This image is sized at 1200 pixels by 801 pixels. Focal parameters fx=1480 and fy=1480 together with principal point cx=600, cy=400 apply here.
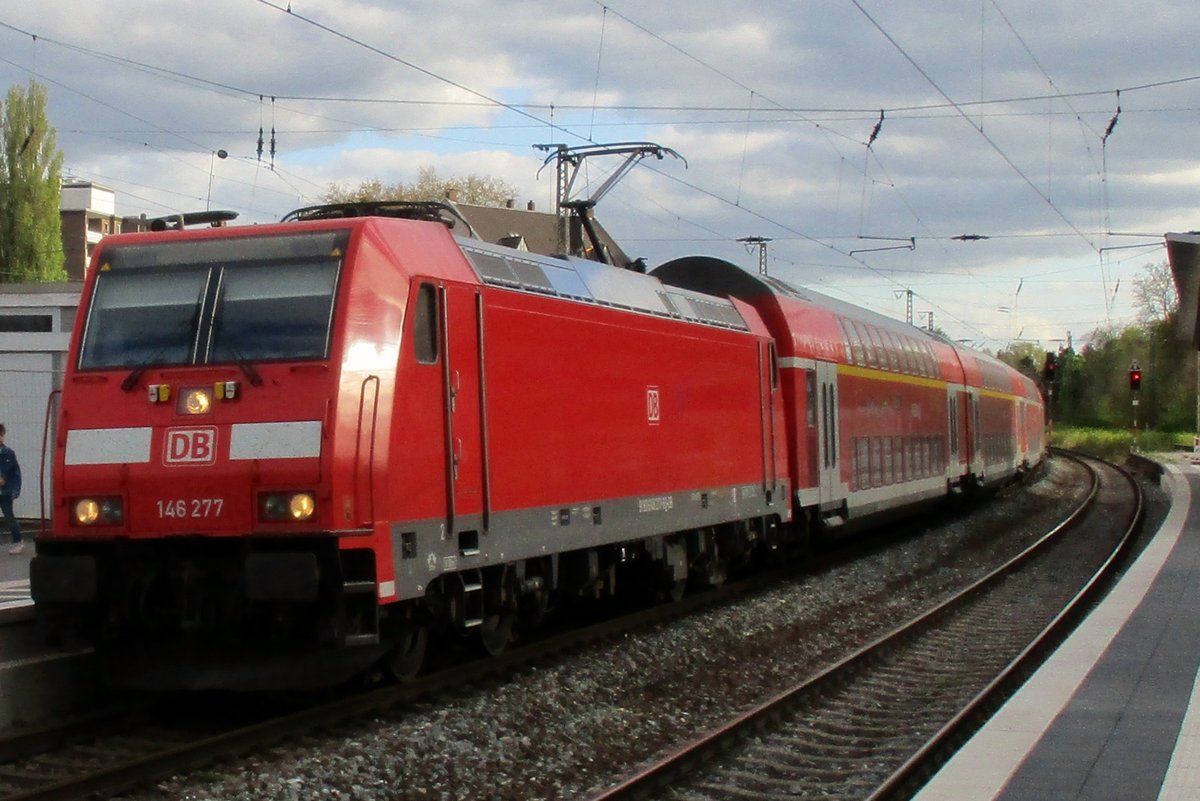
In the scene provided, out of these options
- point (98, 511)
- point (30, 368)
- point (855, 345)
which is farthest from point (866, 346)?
point (98, 511)

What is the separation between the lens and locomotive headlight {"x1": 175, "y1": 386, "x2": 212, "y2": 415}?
361 inches

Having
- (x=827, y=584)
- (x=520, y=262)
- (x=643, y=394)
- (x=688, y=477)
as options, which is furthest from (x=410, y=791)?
(x=827, y=584)

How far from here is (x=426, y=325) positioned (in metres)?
9.77

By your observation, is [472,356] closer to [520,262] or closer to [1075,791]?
[520,262]

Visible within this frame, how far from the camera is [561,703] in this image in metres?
10.2

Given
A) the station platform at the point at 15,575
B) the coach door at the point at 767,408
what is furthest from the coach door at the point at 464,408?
the coach door at the point at 767,408

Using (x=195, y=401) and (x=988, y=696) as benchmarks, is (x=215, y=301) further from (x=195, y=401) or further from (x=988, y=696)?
(x=988, y=696)

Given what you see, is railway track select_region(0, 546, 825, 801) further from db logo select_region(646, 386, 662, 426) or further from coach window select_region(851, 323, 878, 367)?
coach window select_region(851, 323, 878, 367)

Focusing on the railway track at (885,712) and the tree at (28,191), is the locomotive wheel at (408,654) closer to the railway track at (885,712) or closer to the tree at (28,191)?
the railway track at (885,712)

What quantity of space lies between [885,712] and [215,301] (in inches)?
210

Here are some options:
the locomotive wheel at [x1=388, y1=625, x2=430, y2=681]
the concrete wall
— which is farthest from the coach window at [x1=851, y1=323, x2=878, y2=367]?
the locomotive wheel at [x1=388, y1=625, x2=430, y2=681]

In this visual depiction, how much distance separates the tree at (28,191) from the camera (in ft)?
175

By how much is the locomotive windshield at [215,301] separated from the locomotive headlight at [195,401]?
0.74ft

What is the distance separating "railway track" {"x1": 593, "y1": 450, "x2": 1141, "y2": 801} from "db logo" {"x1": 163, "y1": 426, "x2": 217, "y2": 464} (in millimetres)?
3285
